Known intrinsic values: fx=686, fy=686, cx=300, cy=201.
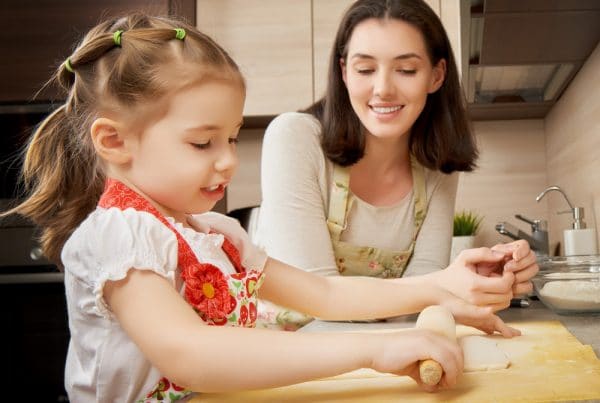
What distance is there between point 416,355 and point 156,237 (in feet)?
0.92

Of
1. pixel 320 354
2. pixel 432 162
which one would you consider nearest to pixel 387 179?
pixel 432 162

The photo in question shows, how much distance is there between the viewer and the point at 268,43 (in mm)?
2648

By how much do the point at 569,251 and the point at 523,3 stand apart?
89cm

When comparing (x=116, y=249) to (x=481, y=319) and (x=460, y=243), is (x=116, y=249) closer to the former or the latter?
(x=481, y=319)

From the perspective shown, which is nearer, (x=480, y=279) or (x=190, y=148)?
(x=190, y=148)

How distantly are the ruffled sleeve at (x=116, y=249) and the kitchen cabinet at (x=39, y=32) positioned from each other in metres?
2.09

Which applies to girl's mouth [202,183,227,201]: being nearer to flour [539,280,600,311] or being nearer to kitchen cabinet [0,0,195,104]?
flour [539,280,600,311]

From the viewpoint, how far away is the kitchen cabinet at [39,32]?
104 inches

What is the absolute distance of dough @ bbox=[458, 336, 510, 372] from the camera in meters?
0.71

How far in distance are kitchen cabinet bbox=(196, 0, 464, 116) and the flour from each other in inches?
65.6

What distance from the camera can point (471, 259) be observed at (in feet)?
3.68

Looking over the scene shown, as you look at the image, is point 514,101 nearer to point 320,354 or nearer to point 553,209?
point 553,209

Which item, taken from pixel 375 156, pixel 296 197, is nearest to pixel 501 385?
pixel 296 197

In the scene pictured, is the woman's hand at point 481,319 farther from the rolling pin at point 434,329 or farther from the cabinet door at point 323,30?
the cabinet door at point 323,30
